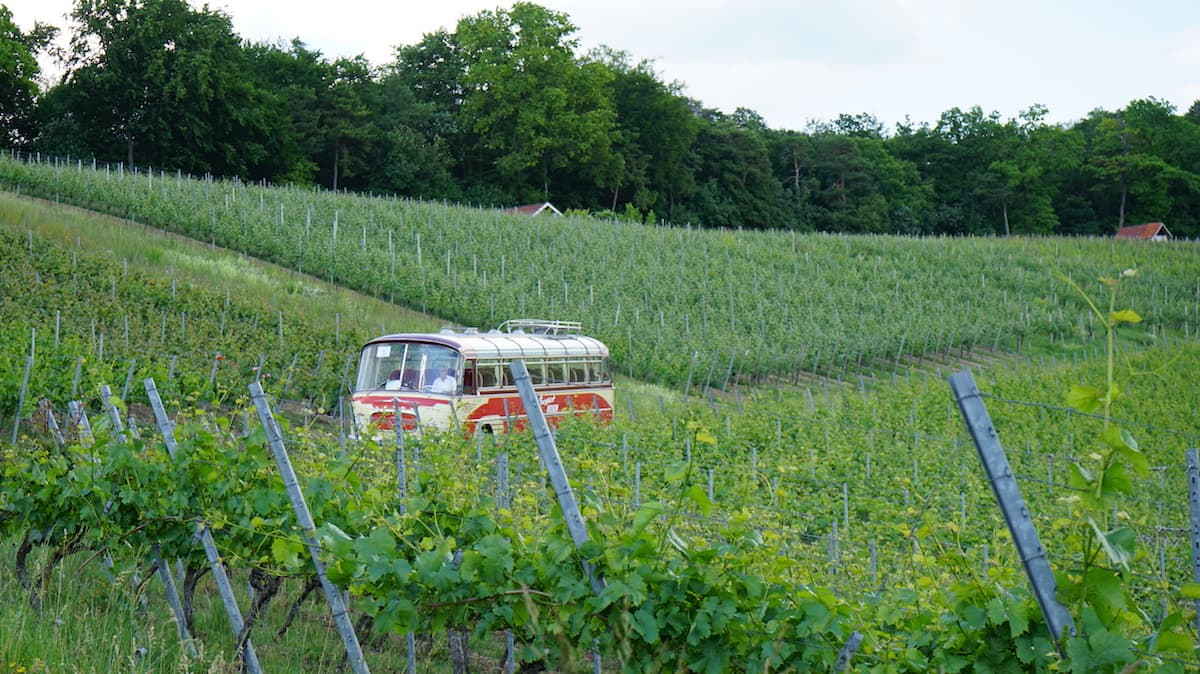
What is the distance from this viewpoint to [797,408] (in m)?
22.8

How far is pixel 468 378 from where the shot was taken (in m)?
16.4

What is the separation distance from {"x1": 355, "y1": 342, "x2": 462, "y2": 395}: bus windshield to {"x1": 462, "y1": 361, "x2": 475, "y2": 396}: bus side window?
0.25 ft

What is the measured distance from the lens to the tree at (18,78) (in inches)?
2008

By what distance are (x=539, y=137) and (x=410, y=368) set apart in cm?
4629

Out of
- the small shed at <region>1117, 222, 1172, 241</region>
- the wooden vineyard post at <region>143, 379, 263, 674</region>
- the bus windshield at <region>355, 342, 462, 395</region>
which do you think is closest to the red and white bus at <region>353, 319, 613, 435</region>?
the bus windshield at <region>355, 342, 462, 395</region>

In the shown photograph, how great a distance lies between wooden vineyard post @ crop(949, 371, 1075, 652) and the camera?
322 centimetres

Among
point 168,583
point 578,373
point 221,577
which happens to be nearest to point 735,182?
→ point 578,373

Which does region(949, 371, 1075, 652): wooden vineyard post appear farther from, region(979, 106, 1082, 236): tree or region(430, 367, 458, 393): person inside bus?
region(979, 106, 1082, 236): tree

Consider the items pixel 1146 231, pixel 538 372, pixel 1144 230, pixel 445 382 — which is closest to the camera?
pixel 445 382

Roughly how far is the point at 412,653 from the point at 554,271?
99.3 ft

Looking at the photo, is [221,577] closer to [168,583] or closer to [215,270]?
[168,583]

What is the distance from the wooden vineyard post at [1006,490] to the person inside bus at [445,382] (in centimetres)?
1342

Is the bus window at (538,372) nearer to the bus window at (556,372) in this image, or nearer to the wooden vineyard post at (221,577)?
the bus window at (556,372)

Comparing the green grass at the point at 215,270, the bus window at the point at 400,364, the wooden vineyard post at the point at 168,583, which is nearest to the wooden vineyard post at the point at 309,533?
the wooden vineyard post at the point at 168,583
